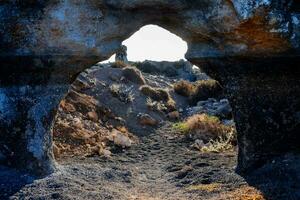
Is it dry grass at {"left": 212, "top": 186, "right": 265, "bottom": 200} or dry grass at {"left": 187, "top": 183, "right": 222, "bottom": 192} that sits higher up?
dry grass at {"left": 212, "top": 186, "right": 265, "bottom": 200}

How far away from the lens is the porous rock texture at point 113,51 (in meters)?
9.23

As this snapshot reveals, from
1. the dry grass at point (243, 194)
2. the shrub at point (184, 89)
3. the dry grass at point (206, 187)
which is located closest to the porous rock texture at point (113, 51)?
the dry grass at point (206, 187)

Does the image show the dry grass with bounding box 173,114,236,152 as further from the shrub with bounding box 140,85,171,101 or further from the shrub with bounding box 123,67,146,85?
the shrub with bounding box 123,67,146,85

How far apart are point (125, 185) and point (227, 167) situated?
227cm

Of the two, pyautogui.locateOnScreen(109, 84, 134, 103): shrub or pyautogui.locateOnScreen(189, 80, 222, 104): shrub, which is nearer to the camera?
pyautogui.locateOnScreen(109, 84, 134, 103): shrub

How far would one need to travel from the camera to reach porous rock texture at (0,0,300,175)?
923 centimetres

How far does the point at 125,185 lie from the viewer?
998 cm

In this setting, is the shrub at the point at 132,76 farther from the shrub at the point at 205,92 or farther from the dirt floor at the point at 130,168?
the dirt floor at the point at 130,168

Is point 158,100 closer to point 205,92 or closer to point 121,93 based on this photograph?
point 121,93

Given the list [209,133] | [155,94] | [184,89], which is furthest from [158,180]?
[184,89]

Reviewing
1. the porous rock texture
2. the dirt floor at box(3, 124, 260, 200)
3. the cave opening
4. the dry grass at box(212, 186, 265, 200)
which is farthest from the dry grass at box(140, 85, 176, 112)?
the dry grass at box(212, 186, 265, 200)

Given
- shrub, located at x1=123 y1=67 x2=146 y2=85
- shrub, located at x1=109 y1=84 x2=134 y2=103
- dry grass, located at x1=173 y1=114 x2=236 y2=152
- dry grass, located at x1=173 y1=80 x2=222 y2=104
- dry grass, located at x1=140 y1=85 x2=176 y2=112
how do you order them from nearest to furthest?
dry grass, located at x1=173 y1=114 x2=236 y2=152 → shrub, located at x1=109 y1=84 x2=134 y2=103 → dry grass, located at x1=140 y1=85 x2=176 y2=112 → shrub, located at x1=123 y1=67 x2=146 y2=85 → dry grass, located at x1=173 y1=80 x2=222 y2=104

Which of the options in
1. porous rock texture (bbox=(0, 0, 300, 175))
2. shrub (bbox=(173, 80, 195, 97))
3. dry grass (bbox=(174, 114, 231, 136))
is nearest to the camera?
porous rock texture (bbox=(0, 0, 300, 175))

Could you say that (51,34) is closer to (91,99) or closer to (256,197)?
(256,197)
